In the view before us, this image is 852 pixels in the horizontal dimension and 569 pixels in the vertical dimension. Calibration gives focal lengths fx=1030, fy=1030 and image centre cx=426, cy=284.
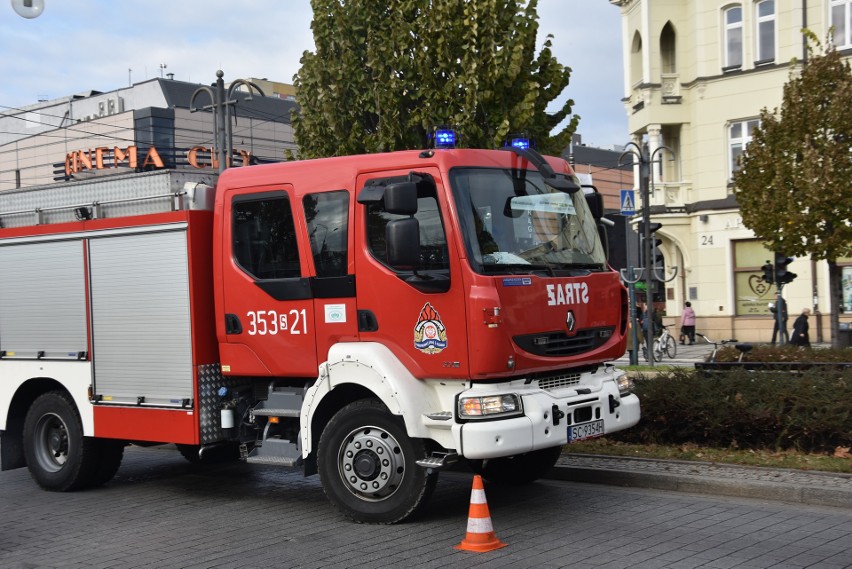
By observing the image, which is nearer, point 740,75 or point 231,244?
point 231,244

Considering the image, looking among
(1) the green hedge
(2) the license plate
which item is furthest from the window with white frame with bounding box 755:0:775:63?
(2) the license plate

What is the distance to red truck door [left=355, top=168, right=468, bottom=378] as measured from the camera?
24.8 ft

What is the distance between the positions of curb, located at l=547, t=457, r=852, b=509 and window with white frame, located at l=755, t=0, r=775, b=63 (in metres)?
28.0

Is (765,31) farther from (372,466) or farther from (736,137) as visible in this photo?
(372,466)

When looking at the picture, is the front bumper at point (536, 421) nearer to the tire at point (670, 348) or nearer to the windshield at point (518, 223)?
the windshield at point (518, 223)

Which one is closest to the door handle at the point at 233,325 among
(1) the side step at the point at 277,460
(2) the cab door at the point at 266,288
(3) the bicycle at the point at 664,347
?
(2) the cab door at the point at 266,288

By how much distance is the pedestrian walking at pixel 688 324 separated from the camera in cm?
3369

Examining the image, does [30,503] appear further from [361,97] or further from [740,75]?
[740,75]

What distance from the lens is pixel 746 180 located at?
2350 cm

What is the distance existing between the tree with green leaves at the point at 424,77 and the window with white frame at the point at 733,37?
22.2m

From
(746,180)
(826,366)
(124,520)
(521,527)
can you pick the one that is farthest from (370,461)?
(746,180)

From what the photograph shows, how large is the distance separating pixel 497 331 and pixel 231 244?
8.91 feet

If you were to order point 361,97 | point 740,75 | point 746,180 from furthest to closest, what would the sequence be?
1. point 740,75
2. point 746,180
3. point 361,97

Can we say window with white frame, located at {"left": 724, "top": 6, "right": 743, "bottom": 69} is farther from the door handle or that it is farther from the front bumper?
the door handle
